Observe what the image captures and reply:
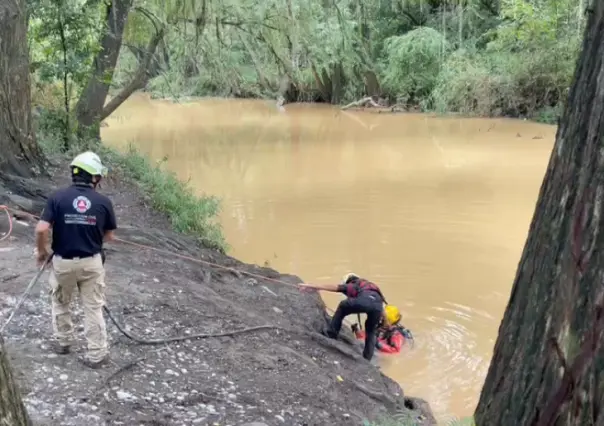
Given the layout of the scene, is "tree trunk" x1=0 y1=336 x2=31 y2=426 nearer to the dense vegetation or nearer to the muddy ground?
the muddy ground

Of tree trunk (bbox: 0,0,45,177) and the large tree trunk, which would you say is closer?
the large tree trunk

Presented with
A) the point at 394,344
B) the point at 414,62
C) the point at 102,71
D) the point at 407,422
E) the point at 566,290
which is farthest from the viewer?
the point at 414,62

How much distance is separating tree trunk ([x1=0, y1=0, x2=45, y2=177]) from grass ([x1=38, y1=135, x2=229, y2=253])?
100 inches

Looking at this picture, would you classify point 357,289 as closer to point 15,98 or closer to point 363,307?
point 363,307

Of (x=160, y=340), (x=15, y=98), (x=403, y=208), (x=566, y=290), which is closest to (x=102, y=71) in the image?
(x=15, y=98)

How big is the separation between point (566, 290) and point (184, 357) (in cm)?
400

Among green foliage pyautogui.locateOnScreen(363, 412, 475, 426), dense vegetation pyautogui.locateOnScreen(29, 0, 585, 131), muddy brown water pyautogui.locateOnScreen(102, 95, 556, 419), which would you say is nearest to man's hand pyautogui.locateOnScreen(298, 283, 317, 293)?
muddy brown water pyautogui.locateOnScreen(102, 95, 556, 419)

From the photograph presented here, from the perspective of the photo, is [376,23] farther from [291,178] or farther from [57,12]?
[57,12]

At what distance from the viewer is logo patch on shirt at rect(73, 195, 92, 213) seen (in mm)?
4629

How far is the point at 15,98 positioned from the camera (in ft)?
30.9

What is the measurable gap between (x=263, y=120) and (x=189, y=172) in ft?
49.1

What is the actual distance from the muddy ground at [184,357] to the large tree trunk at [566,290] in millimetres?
2695

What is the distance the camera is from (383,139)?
1079 inches

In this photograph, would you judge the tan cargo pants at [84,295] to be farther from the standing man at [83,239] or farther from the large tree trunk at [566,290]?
the large tree trunk at [566,290]
